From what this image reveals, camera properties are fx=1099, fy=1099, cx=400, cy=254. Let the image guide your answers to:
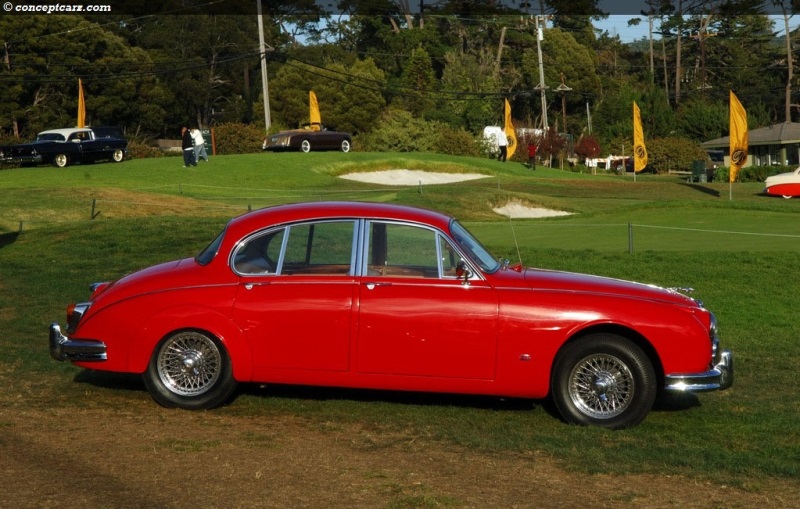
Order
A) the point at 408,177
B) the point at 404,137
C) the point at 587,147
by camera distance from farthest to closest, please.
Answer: the point at 587,147
the point at 404,137
the point at 408,177

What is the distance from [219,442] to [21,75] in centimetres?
6629

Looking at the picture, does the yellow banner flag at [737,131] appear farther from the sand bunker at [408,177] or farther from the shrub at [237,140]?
the shrub at [237,140]

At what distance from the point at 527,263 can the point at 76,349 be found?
10.5 meters

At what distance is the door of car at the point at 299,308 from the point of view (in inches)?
324

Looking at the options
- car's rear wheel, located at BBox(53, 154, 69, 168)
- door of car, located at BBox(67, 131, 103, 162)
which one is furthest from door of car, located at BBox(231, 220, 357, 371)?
door of car, located at BBox(67, 131, 103, 162)

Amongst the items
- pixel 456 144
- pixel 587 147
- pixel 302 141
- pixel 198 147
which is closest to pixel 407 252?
pixel 198 147

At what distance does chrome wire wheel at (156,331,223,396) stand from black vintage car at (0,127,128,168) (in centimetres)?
3953

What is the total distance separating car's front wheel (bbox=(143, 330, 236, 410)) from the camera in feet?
27.3

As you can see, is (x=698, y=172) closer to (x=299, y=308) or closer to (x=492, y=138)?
(x=492, y=138)

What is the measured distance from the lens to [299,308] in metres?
8.26

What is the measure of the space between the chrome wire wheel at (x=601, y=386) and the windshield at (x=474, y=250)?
3.33ft

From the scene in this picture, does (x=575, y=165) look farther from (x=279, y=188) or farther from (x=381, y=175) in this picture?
(x=279, y=188)

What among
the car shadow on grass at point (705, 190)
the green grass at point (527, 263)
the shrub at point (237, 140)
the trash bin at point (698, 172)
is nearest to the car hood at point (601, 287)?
the green grass at point (527, 263)

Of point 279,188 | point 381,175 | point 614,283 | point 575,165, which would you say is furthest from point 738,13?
point 614,283
